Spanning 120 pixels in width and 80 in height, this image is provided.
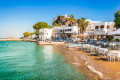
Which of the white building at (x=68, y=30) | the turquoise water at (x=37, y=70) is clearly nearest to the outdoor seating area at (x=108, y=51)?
the turquoise water at (x=37, y=70)

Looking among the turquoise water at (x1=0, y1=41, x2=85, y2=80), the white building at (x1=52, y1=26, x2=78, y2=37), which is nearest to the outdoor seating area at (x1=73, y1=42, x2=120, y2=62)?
the turquoise water at (x1=0, y1=41, x2=85, y2=80)

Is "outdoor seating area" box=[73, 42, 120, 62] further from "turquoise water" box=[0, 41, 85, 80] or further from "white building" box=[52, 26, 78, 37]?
"white building" box=[52, 26, 78, 37]

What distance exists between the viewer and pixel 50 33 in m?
66.0

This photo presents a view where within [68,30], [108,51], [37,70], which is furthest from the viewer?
[68,30]

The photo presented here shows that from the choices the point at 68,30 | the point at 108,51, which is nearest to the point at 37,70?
the point at 108,51

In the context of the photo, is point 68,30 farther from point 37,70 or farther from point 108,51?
point 37,70

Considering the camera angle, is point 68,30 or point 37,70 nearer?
point 37,70

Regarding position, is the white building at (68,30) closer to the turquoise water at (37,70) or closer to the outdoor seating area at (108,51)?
the outdoor seating area at (108,51)

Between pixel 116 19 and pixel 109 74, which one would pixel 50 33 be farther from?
pixel 109 74

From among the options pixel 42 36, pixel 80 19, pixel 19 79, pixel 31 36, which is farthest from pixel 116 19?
pixel 31 36

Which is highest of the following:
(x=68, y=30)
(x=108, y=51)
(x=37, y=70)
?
(x=68, y=30)

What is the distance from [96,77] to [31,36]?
99.3m

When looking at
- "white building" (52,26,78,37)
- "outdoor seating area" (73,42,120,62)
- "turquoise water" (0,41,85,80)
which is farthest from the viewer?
"white building" (52,26,78,37)

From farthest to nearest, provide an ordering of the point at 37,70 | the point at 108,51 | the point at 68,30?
the point at 68,30 < the point at 108,51 < the point at 37,70
